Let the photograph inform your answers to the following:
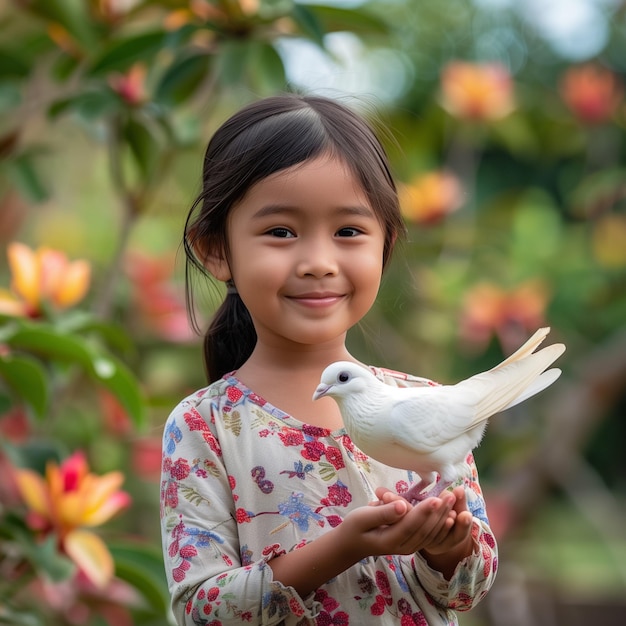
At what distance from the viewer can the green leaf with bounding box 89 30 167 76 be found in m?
2.08

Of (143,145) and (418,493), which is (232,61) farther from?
(418,493)

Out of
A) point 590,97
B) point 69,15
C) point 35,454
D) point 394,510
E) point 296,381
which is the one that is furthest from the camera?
point 590,97

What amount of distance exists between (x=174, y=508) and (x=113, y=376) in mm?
773

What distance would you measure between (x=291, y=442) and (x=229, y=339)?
280mm

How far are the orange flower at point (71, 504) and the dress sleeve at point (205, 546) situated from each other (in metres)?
0.71

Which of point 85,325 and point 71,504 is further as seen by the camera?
point 85,325

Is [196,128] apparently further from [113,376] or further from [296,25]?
[113,376]

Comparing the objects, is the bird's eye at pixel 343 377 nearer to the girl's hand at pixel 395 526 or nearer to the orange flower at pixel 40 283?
the girl's hand at pixel 395 526

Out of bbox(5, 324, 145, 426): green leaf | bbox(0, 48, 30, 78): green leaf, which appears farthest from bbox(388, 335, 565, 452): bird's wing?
bbox(0, 48, 30, 78): green leaf

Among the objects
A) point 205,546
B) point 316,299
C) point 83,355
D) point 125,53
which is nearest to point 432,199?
point 125,53

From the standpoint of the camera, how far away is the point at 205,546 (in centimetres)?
109

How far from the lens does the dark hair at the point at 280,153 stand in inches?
44.4

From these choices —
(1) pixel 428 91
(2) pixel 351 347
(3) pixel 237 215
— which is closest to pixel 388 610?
(3) pixel 237 215

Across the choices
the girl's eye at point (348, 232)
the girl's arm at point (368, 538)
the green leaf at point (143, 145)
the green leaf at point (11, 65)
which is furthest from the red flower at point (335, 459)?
the green leaf at point (11, 65)
